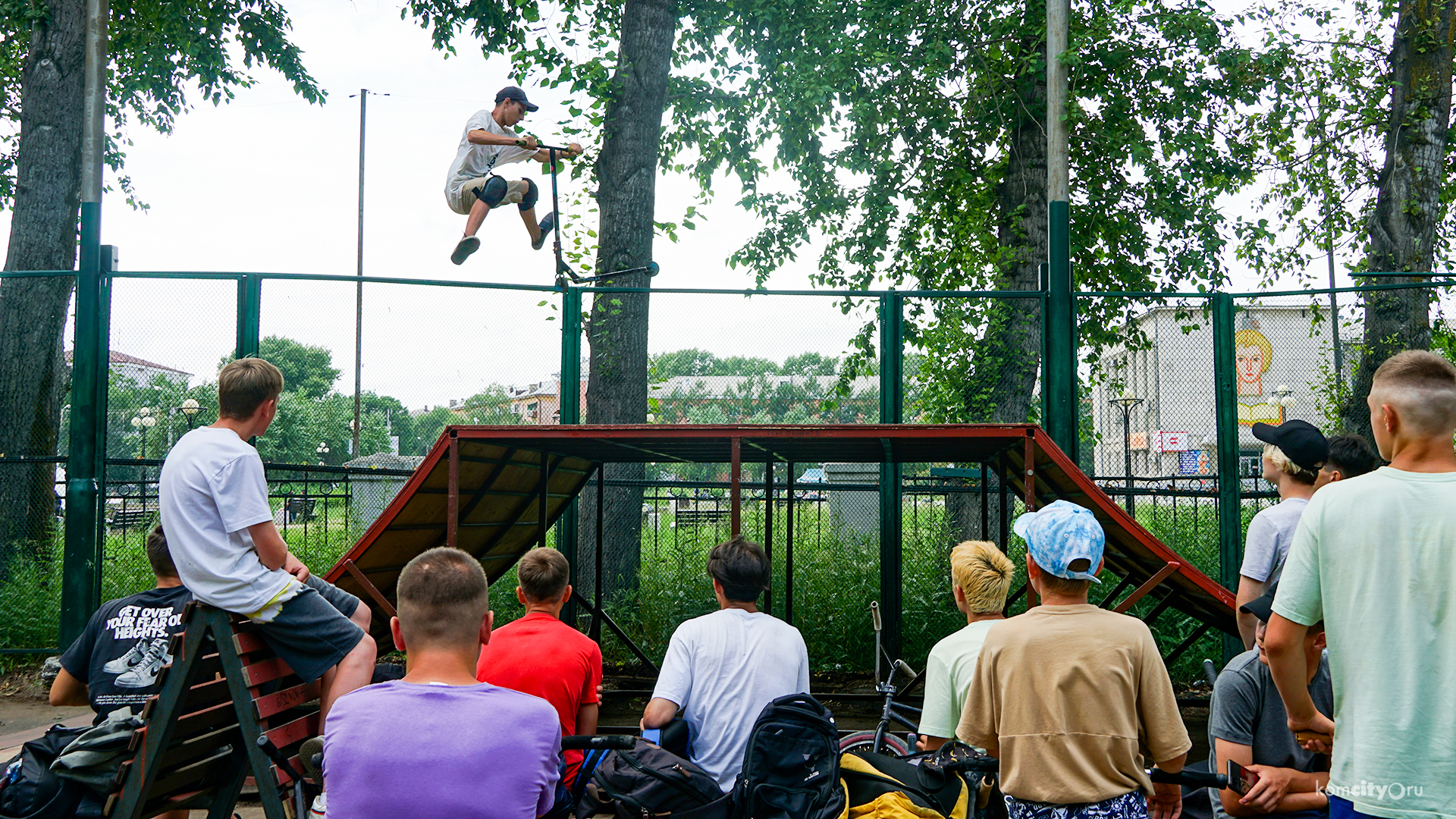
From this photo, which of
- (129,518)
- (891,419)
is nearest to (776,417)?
(891,419)

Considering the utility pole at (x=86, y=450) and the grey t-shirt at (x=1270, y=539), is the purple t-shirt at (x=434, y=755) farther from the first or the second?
the utility pole at (x=86, y=450)

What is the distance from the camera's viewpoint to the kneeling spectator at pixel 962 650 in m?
3.07

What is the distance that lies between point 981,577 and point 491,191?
18.8ft

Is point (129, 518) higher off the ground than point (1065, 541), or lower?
lower

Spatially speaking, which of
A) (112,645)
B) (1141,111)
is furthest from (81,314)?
(1141,111)

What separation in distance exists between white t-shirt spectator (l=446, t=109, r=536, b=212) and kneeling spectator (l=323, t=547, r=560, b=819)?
6.15m

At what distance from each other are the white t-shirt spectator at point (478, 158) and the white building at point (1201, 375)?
5.24 m

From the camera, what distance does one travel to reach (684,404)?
7164 millimetres

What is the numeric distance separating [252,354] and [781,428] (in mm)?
4069

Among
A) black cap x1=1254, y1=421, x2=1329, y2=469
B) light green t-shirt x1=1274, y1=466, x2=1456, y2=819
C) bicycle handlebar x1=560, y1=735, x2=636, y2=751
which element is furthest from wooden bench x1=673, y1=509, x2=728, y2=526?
light green t-shirt x1=1274, y1=466, x2=1456, y2=819

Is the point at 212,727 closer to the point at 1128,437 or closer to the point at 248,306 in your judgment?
the point at 248,306

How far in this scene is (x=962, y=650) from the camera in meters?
3.09

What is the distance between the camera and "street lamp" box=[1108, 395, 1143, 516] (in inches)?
322

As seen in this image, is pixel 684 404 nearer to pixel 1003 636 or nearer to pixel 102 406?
pixel 102 406
